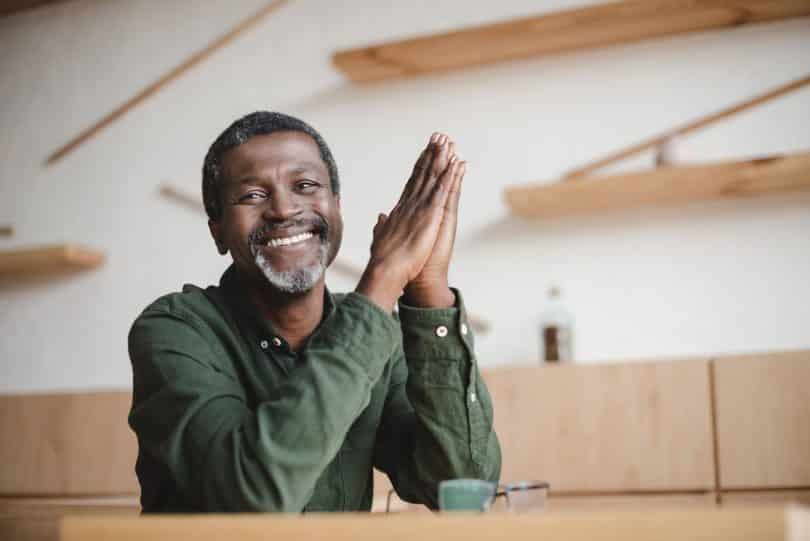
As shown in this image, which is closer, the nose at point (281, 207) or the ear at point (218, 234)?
the nose at point (281, 207)

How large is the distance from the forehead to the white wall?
1569 mm

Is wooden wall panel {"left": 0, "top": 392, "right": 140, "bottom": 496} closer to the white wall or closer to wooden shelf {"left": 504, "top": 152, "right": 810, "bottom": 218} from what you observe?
the white wall

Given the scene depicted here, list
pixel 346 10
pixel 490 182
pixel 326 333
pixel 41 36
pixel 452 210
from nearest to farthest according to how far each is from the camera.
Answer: pixel 326 333
pixel 452 210
pixel 490 182
pixel 346 10
pixel 41 36

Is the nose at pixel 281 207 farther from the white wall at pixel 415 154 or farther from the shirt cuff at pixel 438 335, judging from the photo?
the white wall at pixel 415 154

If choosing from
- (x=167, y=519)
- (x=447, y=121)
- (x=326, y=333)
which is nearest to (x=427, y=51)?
(x=447, y=121)

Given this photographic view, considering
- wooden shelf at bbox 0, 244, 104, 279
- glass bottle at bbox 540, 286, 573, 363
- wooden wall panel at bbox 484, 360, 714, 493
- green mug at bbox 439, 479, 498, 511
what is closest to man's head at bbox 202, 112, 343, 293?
green mug at bbox 439, 479, 498, 511

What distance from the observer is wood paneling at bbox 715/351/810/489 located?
2570 mm

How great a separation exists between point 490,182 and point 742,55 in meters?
0.86

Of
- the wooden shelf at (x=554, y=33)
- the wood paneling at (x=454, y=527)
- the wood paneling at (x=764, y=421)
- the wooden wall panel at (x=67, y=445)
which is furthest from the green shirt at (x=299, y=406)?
the wooden wall panel at (x=67, y=445)

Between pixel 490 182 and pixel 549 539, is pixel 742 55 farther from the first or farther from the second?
pixel 549 539

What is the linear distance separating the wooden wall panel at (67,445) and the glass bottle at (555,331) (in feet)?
4.41

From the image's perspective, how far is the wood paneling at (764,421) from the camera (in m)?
2.57

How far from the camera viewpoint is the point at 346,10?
138 inches

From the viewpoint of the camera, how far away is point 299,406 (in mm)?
1194
